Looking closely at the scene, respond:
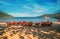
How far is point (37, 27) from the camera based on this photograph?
1.96m

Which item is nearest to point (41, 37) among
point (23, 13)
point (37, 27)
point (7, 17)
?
point (37, 27)

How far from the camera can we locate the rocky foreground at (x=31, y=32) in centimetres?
187

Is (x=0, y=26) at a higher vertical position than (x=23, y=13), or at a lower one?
lower

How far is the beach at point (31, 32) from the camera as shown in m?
1.87

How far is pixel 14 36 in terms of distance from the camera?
187cm

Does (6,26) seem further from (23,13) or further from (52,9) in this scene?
(52,9)

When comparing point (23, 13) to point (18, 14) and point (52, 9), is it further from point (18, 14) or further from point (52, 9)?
point (52, 9)

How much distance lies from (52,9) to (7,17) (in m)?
0.81

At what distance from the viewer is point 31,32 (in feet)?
6.28

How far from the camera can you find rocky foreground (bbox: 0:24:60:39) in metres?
1.87

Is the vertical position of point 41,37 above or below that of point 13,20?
below

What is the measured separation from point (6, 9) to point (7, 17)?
0.14 m

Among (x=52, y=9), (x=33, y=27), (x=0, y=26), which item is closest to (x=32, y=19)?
(x=33, y=27)

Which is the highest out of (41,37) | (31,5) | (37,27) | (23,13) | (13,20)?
(31,5)
